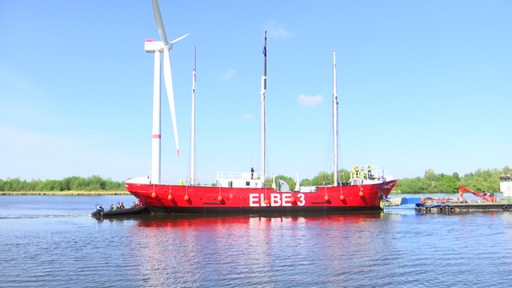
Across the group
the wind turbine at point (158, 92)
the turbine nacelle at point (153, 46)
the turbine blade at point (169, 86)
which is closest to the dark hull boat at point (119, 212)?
the wind turbine at point (158, 92)

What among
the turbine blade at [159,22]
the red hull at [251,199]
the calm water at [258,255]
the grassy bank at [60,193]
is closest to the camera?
the calm water at [258,255]

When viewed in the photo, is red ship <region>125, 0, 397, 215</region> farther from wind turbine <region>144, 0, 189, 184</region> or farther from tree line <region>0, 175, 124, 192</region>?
tree line <region>0, 175, 124, 192</region>

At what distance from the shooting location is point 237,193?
43688 mm

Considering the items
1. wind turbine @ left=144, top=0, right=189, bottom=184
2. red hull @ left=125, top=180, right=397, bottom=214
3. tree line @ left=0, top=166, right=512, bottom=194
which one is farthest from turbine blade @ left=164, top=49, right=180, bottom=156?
tree line @ left=0, top=166, right=512, bottom=194

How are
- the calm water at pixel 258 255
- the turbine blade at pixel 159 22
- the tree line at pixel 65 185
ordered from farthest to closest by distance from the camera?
1. the tree line at pixel 65 185
2. the turbine blade at pixel 159 22
3. the calm water at pixel 258 255

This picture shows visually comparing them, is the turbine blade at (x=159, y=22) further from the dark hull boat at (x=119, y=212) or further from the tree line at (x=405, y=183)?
the tree line at (x=405, y=183)

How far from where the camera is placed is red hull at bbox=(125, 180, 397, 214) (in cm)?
4169

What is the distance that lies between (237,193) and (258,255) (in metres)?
21.7

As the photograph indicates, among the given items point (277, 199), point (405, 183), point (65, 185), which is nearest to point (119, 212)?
point (277, 199)

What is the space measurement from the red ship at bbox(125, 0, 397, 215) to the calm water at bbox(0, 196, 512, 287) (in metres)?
6.05

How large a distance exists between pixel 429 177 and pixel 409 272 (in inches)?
5885

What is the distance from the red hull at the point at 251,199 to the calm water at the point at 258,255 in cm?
595

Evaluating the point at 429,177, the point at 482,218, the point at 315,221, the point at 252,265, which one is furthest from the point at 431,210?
the point at 429,177

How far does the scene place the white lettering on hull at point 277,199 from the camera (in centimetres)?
4397
